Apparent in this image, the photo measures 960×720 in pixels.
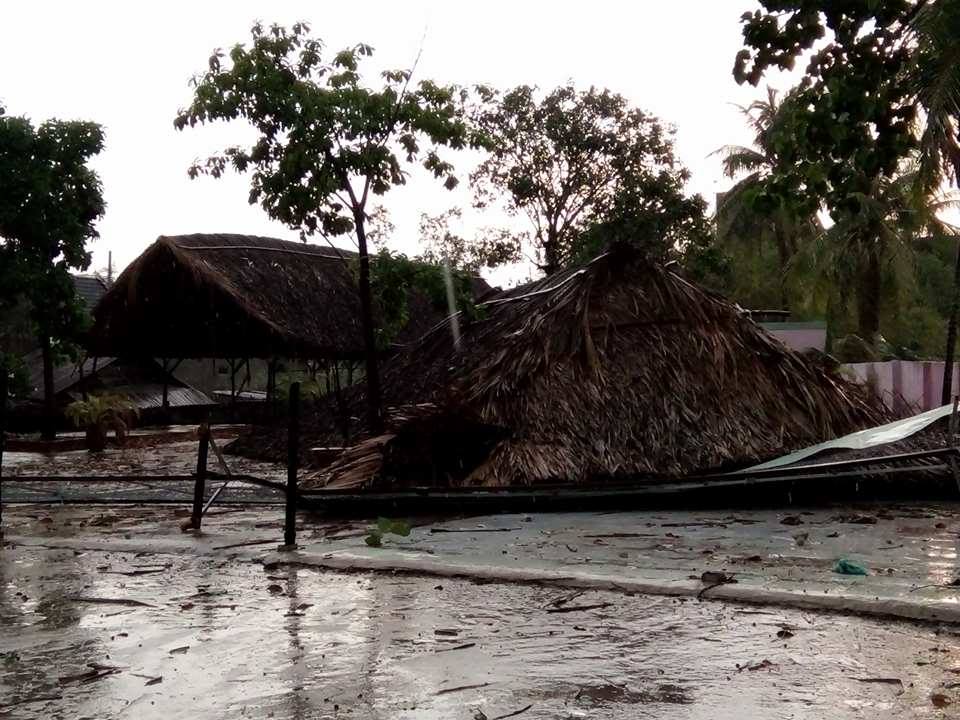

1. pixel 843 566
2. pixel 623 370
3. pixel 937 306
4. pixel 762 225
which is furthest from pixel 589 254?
pixel 843 566

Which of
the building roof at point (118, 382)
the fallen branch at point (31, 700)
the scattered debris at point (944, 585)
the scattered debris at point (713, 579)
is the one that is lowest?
the fallen branch at point (31, 700)

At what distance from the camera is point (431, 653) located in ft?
16.0

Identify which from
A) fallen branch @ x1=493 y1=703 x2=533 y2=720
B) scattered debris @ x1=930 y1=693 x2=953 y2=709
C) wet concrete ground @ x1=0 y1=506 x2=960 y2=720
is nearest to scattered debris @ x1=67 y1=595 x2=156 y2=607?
wet concrete ground @ x1=0 y1=506 x2=960 y2=720

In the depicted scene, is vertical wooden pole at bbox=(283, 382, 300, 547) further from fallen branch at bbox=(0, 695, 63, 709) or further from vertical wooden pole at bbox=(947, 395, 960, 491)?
vertical wooden pole at bbox=(947, 395, 960, 491)

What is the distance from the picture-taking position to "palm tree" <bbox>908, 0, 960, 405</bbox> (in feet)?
28.9

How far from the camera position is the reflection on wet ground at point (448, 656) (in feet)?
13.4

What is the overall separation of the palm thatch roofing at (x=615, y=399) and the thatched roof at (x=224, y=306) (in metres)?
7.42

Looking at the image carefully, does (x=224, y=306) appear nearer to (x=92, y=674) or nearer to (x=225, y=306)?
(x=225, y=306)

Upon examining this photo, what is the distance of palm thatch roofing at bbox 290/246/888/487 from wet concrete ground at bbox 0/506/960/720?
147 inches

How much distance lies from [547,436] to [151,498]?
3.77 meters

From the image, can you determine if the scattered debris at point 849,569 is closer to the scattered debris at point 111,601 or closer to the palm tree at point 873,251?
the scattered debris at point 111,601

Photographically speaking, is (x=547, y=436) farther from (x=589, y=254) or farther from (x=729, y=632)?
(x=589, y=254)

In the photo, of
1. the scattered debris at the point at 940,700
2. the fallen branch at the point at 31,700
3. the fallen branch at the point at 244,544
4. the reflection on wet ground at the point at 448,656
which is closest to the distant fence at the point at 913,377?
the fallen branch at the point at 244,544

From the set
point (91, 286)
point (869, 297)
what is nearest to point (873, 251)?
point (869, 297)
